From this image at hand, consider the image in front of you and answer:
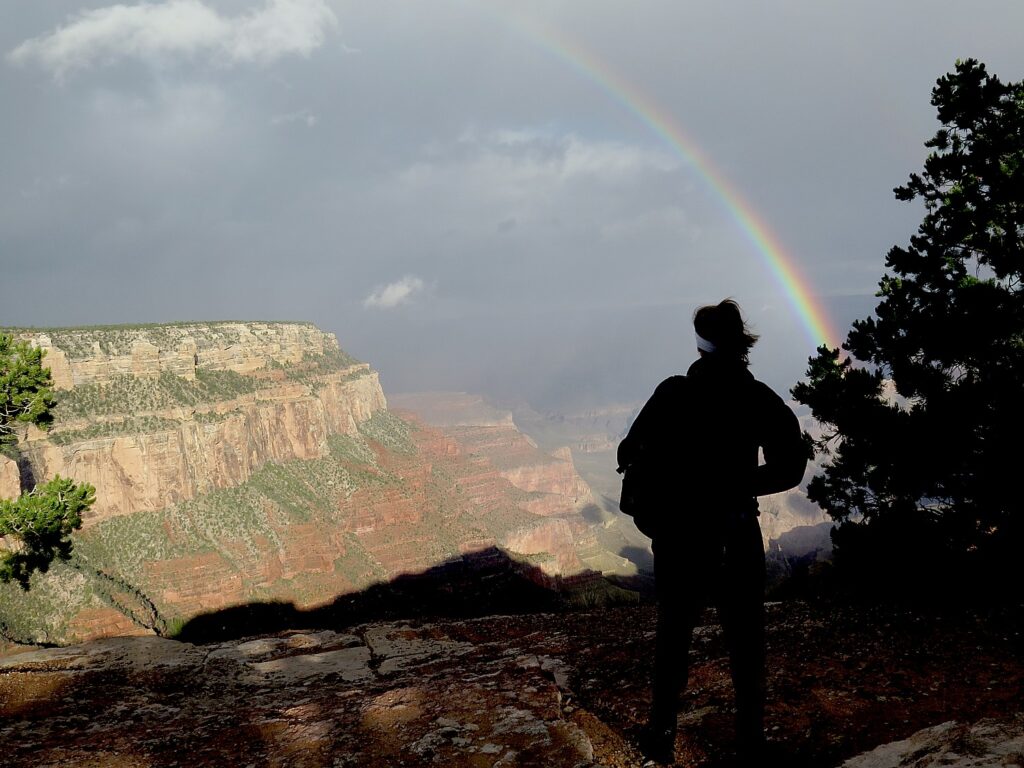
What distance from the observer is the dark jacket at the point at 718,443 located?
12.8 ft

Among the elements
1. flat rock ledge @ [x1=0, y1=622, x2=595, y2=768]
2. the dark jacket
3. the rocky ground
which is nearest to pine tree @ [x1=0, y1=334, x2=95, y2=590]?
flat rock ledge @ [x1=0, y1=622, x2=595, y2=768]

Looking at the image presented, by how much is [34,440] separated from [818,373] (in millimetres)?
60275

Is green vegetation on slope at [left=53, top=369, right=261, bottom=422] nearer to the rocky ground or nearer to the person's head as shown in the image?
the rocky ground

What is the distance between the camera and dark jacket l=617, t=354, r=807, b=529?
3.89 metres

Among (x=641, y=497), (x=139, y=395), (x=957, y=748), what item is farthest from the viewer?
(x=139, y=395)

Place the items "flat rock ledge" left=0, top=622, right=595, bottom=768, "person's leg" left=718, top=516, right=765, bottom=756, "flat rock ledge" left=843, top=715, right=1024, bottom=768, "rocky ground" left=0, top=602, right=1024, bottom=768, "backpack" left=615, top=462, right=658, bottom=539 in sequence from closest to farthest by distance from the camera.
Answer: "flat rock ledge" left=843, top=715, right=1024, bottom=768 → "person's leg" left=718, top=516, right=765, bottom=756 → "backpack" left=615, top=462, right=658, bottom=539 → "rocky ground" left=0, top=602, right=1024, bottom=768 → "flat rock ledge" left=0, top=622, right=595, bottom=768

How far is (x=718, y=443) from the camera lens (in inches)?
155

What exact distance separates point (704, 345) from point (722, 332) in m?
0.15

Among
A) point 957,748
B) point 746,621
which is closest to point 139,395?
point 746,621

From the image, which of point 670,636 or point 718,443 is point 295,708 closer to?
point 670,636

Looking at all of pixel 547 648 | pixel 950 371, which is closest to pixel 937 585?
pixel 950 371

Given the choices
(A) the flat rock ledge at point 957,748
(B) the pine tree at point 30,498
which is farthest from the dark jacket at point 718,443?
(B) the pine tree at point 30,498

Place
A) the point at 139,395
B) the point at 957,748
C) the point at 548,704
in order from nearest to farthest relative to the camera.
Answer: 1. the point at 957,748
2. the point at 548,704
3. the point at 139,395

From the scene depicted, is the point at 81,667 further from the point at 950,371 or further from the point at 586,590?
the point at 586,590
